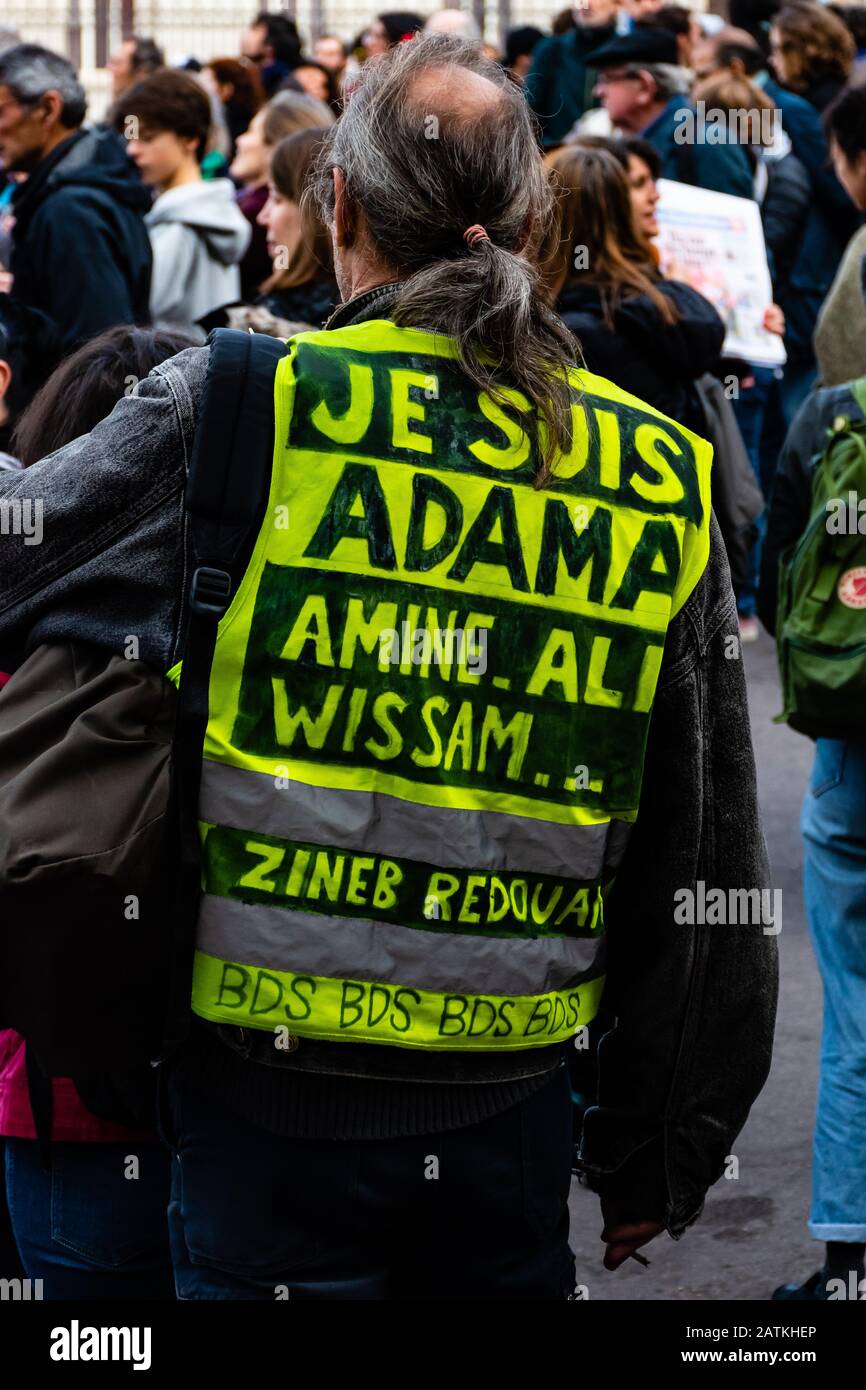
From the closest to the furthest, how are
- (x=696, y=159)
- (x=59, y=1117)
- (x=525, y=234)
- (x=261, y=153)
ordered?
(x=525, y=234) → (x=59, y=1117) → (x=261, y=153) → (x=696, y=159)

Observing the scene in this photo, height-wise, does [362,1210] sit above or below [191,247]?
above

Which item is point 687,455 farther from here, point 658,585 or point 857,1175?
point 857,1175

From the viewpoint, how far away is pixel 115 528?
180cm

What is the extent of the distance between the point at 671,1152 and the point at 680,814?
0.38m

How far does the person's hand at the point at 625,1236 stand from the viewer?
2.12 meters

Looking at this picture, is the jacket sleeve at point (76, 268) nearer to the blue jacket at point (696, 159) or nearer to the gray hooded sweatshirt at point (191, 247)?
the gray hooded sweatshirt at point (191, 247)

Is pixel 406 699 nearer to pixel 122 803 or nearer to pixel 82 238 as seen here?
pixel 122 803

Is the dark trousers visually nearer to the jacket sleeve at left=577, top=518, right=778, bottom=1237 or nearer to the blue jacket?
the jacket sleeve at left=577, top=518, right=778, bottom=1237

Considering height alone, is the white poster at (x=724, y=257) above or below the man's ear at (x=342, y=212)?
below

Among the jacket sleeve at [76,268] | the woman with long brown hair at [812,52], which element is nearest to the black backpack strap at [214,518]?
the jacket sleeve at [76,268]

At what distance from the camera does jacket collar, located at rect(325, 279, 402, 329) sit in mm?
1909

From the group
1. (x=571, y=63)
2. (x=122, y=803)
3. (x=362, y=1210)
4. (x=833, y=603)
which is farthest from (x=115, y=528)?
(x=571, y=63)

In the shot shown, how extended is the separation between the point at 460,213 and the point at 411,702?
503 mm

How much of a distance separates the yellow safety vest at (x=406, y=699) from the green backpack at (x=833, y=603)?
1.38 metres
